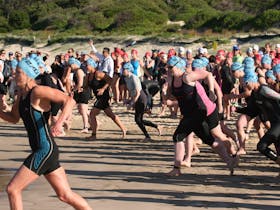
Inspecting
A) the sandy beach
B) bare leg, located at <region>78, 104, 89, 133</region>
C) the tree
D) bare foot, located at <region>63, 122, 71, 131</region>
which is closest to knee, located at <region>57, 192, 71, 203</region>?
the sandy beach

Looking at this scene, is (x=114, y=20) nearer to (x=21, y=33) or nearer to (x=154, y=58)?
(x=21, y=33)

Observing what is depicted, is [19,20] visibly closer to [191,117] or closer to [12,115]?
[191,117]

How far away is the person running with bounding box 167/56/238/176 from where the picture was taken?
378 inches

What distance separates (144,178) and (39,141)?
3412 mm

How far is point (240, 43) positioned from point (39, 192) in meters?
28.3

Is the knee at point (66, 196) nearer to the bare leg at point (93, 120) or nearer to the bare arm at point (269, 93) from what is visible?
the bare arm at point (269, 93)

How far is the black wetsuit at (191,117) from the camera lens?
9.60 m

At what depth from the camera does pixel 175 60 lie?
984 cm

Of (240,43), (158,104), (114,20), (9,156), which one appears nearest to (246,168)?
(9,156)

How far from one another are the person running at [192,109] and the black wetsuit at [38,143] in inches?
131

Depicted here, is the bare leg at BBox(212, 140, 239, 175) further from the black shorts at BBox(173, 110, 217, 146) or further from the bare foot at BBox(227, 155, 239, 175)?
the black shorts at BBox(173, 110, 217, 146)

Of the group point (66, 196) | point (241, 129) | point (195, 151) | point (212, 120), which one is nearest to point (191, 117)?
point (212, 120)

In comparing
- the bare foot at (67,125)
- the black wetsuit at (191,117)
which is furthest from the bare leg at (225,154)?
the bare foot at (67,125)

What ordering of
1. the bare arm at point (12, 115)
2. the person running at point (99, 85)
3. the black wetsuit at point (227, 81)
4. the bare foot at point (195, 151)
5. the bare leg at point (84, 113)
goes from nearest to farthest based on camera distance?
1. the bare arm at point (12, 115)
2. the bare foot at point (195, 151)
3. the person running at point (99, 85)
4. the bare leg at point (84, 113)
5. the black wetsuit at point (227, 81)
